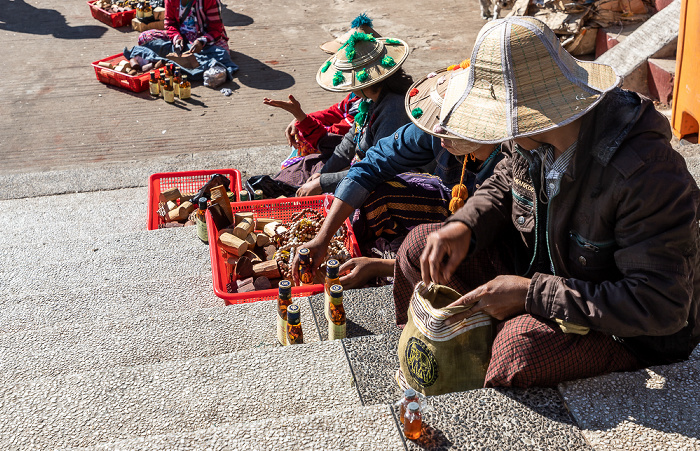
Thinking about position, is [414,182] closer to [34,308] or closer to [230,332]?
[230,332]

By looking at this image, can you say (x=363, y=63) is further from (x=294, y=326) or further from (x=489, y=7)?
(x=489, y=7)

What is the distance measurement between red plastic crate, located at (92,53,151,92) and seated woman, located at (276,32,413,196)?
4376mm

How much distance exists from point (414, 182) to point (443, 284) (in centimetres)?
129

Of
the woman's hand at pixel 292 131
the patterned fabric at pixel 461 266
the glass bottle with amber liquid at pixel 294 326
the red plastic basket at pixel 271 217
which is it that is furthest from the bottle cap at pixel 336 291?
the woman's hand at pixel 292 131

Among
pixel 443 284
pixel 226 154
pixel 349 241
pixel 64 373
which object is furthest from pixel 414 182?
pixel 226 154

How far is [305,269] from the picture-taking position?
3340 millimetres

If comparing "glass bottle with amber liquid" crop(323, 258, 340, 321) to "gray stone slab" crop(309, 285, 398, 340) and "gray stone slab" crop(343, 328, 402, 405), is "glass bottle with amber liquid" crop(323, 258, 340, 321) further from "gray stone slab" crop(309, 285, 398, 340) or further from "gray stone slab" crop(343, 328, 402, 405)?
"gray stone slab" crop(343, 328, 402, 405)

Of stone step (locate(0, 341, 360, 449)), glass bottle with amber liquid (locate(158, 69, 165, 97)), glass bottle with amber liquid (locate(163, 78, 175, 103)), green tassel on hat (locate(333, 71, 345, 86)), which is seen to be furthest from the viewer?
glass bottle with amber liquid (locate(158, 69, 165, 97))

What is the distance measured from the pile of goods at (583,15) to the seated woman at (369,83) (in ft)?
14.5

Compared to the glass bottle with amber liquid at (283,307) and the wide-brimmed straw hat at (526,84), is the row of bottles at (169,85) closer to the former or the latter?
the glass bottle with amber liquid at (283,307)

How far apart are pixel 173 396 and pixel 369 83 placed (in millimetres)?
2264

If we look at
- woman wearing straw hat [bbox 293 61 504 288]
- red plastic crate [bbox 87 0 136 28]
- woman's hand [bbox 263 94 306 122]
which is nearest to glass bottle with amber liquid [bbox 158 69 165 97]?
red plastic crate [bbox 87 0 136 28]

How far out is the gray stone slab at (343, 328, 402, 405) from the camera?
2297 mm

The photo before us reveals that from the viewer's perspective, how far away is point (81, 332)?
2953 mm
